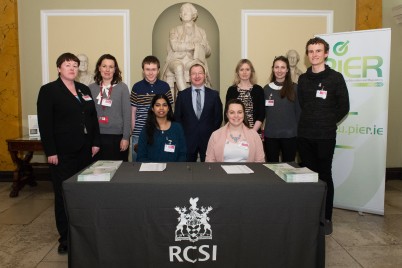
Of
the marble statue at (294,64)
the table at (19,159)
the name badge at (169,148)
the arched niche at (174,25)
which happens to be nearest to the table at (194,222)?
the name badge at (169,148)

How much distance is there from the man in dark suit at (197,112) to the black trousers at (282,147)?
22.7 inches

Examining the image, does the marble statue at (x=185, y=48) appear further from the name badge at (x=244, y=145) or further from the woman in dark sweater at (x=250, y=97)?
the name badge at (x=244, y=145)

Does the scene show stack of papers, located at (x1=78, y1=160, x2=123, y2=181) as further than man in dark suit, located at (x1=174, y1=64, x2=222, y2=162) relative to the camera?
No

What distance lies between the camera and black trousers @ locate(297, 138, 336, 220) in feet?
10.8

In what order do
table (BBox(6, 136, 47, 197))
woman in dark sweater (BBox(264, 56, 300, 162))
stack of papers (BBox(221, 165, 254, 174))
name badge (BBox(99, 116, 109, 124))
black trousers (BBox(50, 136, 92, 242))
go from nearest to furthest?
stack of papers (BBox(221, 165, 254, 174)) → black trousers (BBox(50, 136, 92, 242)) → name badge (BBox(99, 116, 109, 124)) → woman in dark sweater (BBox(264, 56, 300, 162)) → table (BBox(6, 136, 47, 197))

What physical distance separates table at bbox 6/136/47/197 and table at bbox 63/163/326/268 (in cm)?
290

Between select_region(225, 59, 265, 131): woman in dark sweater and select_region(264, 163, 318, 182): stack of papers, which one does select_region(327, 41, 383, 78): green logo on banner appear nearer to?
select_region(225, 59, 265, 131): woman in dark sweater

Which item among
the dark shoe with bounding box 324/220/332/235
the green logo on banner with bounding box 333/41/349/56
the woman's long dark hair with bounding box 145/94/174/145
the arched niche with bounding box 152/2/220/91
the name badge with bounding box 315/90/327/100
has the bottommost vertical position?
the dark shoe with bounding box 324/220/332/235

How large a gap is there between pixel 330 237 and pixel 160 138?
1598 millimetres

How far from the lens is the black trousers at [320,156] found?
3.29 m

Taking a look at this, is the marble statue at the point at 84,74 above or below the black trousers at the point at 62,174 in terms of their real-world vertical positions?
above

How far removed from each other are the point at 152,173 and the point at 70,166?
865mm

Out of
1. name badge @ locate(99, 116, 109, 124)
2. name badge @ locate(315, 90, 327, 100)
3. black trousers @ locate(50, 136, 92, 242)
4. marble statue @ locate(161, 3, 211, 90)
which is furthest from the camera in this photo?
marble statue @ locate(161, 3, 211, 90)

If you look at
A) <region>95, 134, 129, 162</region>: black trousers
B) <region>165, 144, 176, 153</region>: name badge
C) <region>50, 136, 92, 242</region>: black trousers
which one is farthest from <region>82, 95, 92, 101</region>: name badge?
<region>165, 144, 176, 153</region>: name badge
